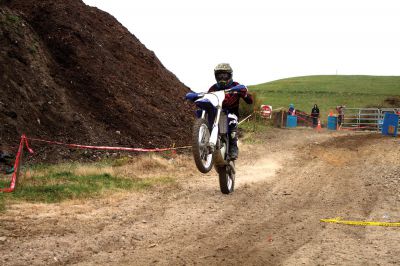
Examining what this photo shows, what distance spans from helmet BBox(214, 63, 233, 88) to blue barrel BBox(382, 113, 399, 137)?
16.9 metres

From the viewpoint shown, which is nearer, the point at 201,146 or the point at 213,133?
the point at 201,146

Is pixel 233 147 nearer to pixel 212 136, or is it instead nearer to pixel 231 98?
pixel 231 98

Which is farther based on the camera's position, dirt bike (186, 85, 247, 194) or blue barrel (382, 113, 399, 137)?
blue barrel (382, 113, 399, 137)

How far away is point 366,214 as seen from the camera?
770 cm

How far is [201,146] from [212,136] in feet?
1.24

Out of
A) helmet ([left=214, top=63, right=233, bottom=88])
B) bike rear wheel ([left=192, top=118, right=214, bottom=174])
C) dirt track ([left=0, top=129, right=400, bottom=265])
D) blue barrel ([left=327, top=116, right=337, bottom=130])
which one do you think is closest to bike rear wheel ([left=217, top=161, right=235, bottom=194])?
dirt track ([left=0, top=129, right=400, bottom=265])

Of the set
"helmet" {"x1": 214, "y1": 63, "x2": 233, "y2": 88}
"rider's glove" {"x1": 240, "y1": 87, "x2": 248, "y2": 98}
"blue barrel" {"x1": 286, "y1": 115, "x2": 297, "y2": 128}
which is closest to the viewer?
"rider's glove" {"x1": 240, "y1": 87, "x2": 248, "y2": 98}

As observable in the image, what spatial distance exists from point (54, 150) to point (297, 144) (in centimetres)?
1183

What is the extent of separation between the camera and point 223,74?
29.2 feet

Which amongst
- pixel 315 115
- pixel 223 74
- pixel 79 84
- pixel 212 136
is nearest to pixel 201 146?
pixel 212 136

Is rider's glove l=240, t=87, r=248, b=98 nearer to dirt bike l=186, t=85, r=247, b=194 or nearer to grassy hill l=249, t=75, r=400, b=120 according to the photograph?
dirt bike l=186, t=85, r=247, b=194

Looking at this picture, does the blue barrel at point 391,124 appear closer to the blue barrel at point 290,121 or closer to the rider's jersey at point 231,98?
the blue barrel at point 290,121

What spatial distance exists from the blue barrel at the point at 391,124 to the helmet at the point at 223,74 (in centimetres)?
1691

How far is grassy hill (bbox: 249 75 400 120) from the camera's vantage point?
57.4 meters
